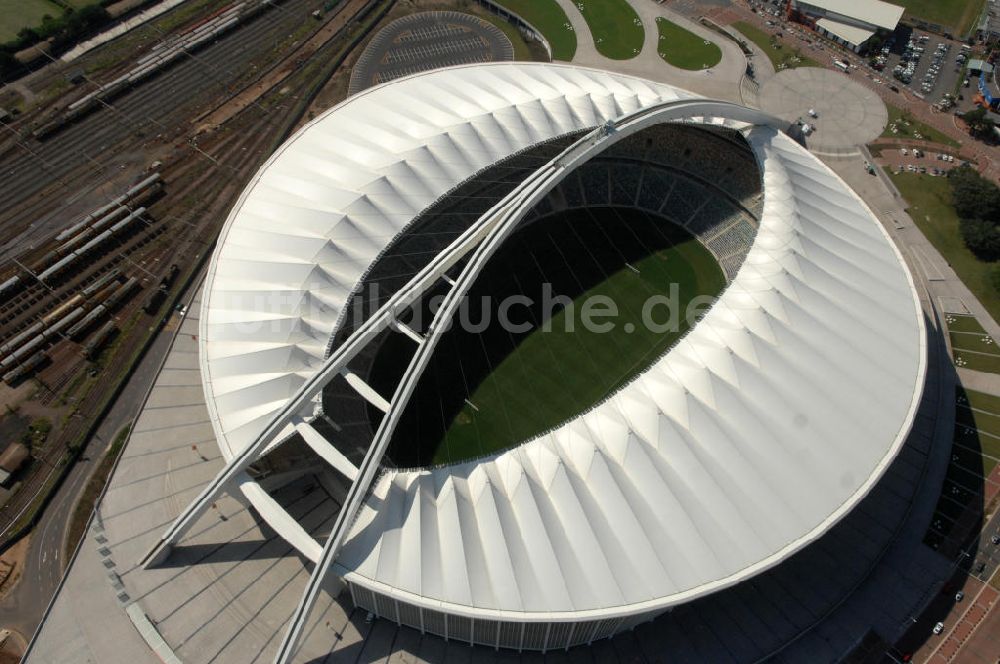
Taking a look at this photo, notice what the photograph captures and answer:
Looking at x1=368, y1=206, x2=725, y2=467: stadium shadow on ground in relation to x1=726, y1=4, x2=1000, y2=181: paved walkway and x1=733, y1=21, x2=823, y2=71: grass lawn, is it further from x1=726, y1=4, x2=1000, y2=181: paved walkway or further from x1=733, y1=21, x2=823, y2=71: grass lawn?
x1=726, y1=4, x2=1000, y2=181: paved walkway

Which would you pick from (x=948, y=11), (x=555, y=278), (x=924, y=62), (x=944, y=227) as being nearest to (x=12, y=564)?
(x=555, y=278)

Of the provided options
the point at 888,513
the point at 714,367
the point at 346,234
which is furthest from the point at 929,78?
the point at 346,234

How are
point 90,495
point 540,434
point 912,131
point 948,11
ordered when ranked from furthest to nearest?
point 948,11 → point 912,131 → point 90,495 → point 540,434

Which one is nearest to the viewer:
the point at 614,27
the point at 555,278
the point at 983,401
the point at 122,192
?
the point at 983,401

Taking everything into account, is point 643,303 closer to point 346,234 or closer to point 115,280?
point 346,234

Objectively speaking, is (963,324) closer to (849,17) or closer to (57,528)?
(849,17)

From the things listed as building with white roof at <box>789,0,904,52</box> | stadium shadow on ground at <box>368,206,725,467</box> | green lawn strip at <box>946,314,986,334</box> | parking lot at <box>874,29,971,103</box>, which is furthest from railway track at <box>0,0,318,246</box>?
green lawn strip at <box>946,314,986,334</box>
